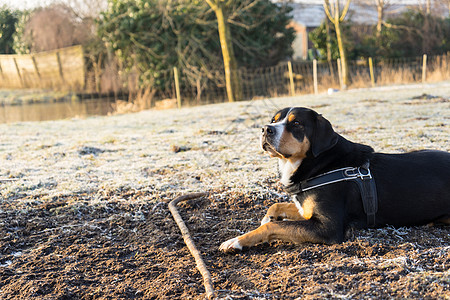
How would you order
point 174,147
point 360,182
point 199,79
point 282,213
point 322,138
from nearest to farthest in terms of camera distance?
point 360,182 < point 322,138 < point 282,213 < point 174,147 < point 199,79

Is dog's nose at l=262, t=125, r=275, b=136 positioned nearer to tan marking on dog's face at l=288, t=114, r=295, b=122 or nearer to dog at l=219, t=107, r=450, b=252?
dog at l=219, t=107, r=450, b=252

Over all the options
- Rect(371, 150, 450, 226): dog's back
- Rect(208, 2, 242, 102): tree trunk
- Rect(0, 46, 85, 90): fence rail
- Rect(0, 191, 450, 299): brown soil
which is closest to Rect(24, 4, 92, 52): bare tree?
Rect(0, 46, 85, 90): fence rail

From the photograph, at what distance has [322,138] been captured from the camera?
3.32m

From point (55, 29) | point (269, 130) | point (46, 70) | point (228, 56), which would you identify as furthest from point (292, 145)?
point (55, 29)

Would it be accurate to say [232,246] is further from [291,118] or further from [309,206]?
[291,118]

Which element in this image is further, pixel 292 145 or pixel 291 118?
pixel 291 118

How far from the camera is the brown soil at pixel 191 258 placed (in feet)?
8.11

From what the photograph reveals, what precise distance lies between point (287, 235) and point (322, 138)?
31.3 inches

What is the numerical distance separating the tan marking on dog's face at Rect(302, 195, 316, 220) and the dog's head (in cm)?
35

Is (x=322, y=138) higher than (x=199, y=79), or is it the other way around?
(x=199, y=79)

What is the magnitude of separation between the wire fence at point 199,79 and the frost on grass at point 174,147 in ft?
24.5

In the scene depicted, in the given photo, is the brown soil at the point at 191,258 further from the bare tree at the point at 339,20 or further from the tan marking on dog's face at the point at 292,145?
the bare tree at the point at 339,20

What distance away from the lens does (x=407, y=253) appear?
2814 mm

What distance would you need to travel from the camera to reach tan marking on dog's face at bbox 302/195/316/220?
10.5 ft
